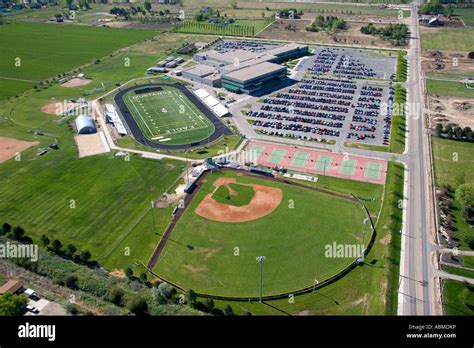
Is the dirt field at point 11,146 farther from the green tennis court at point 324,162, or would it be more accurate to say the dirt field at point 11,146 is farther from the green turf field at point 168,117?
the green tennis court at point 324,162

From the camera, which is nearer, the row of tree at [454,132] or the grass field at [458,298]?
the grass field at [458,298]

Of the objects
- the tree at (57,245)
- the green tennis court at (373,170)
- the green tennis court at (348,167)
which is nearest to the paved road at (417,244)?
the green tennis court at (373,170)

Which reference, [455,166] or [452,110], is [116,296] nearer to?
[455,166]

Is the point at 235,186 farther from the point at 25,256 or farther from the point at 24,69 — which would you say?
the point at 24,69

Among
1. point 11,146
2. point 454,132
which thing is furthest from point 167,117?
point 454,132

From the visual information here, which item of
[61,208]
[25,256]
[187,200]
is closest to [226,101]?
[187,200]

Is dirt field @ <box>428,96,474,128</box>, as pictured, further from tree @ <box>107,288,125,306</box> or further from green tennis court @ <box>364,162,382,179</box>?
tree @ <box>107,288,125,306</box>
